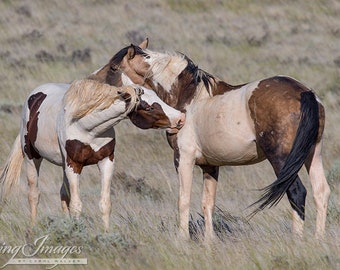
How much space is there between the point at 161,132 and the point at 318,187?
6648mm

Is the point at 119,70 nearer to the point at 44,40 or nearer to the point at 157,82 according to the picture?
the point at 157,82

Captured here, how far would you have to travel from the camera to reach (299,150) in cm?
660

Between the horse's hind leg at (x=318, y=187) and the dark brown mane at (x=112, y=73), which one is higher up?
the dark brown mane at (x=112, y=73)

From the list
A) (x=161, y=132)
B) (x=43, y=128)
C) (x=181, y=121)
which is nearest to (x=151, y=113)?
(x=181, y=121)

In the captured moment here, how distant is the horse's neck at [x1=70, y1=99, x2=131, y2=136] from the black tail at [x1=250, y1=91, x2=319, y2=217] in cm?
132

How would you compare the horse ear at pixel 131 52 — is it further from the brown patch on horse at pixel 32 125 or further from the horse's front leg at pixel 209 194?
the horse's front leg at pixel 209 194

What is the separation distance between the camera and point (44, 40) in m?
24.0

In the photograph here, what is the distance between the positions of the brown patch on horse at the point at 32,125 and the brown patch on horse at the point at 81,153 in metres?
0.83

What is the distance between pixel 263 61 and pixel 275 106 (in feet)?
49.3

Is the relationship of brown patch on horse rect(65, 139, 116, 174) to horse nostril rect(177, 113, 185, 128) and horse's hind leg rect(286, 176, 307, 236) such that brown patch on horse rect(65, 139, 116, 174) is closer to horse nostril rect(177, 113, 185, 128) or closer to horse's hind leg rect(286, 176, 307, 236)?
horse nostril rect(177, 113, 185, 128)

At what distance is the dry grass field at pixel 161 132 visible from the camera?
596 centimetres

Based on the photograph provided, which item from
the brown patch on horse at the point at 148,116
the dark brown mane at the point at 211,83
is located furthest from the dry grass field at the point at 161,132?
the dark brown mane at the point at 211,83

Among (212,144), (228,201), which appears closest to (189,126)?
(212,144)

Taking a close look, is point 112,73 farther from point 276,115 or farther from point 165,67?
point 276,115
